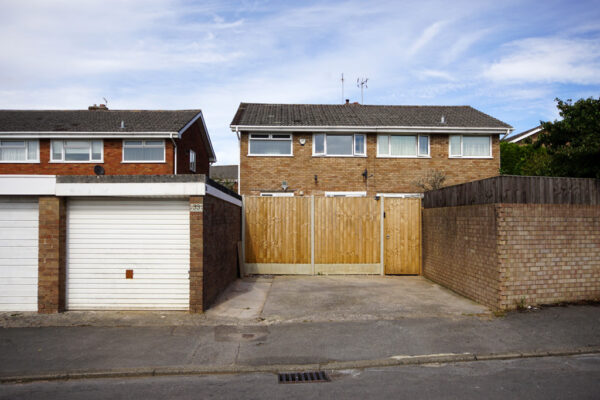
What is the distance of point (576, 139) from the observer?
994cm

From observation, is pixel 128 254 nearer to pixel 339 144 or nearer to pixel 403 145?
pixel 339 144

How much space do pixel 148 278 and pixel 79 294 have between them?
1356 millimetres

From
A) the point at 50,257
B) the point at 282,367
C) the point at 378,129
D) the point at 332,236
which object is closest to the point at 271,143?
the point at 378,129

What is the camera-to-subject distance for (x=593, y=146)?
30.8ft

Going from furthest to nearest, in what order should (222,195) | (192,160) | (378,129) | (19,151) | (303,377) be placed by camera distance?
(192,160) < (19,151) < (378,129) < (222,195) < (303,377)

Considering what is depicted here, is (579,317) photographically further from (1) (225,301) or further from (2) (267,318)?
(1) (225,301)

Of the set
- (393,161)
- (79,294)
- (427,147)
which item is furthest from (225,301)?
(427,147)

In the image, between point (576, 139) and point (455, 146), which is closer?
point (576, 139)

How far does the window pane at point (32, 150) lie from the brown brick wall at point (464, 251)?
1820cm

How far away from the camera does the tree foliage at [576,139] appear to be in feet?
31.3

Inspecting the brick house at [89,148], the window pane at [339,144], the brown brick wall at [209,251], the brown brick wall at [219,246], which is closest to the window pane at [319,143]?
the window pane at [339,144]

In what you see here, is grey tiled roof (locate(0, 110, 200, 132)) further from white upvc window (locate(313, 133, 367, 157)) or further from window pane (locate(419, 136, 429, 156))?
window pane (locate(419, 136, 429, 156))

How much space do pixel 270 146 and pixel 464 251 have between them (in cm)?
1042

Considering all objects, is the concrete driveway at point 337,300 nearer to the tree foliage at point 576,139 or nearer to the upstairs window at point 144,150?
the tree foliage at point 576,139
